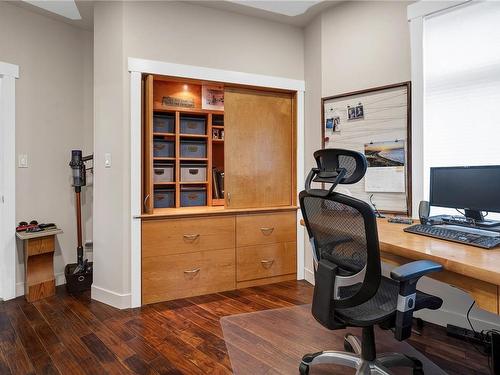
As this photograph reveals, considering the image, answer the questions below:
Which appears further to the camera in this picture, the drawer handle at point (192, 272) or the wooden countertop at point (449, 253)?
the drawer handle at point (192, 272)

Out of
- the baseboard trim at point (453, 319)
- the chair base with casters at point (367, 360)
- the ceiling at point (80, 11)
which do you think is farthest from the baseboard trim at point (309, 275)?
the ceiling at point (80, 11)

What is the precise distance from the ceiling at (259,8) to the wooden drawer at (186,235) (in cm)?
199

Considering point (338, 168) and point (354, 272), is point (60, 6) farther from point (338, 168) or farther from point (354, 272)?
point (354, 272)

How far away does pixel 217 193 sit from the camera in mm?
3373

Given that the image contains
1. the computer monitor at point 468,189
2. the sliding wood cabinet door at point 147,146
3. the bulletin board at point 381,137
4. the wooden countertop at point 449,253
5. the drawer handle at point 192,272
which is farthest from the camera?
the drawer handle at point 192,272

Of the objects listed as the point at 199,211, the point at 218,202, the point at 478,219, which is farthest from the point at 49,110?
the point at 478,219

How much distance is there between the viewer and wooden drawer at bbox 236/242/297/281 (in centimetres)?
306

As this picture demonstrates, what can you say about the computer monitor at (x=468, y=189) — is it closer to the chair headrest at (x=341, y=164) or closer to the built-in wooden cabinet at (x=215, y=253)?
the chair headrest at (x=341, y=164)

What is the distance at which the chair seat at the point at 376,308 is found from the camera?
1385mm

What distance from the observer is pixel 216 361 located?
1879mm

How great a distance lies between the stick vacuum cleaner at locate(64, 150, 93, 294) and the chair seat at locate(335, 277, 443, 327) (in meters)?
2.49

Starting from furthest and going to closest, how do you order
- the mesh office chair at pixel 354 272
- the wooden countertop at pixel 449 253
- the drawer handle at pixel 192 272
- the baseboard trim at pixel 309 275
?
the baseboard trim at pixel 309 275
the drawer handle at pixel 192 272
the mesh office chair at pixel 354 272
the wooden countertop at pixel 449 253

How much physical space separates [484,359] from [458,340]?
8.7 inches

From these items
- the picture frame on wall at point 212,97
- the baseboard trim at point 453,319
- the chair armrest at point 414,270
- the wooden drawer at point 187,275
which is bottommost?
the baseboard trim at point 453,319
